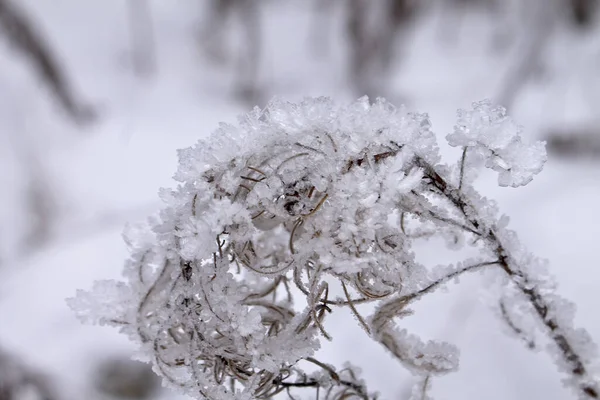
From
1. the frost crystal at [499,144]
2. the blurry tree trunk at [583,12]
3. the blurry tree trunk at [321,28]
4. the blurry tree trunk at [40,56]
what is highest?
the blurry tree trunk at [321,28]

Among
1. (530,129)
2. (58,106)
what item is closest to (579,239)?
(530,129)

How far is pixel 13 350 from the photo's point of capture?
5.76ft

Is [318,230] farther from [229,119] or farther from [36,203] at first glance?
[229,119]

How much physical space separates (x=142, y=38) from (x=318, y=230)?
5.33 metres

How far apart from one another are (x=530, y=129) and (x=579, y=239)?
158cm

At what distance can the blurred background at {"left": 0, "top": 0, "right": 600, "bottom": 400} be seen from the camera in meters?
1.64

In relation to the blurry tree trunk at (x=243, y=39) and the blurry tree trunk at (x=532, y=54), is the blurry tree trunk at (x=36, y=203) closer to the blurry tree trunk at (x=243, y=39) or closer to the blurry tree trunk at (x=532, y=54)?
the blurry tree trunk at (x=243, y=39)

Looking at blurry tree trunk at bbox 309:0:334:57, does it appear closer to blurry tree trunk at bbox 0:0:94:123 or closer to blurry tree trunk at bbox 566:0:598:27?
blurry tree trunk at bbox 566:0:598:27

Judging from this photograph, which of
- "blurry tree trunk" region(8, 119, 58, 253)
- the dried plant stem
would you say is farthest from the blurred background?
the dried plant stem

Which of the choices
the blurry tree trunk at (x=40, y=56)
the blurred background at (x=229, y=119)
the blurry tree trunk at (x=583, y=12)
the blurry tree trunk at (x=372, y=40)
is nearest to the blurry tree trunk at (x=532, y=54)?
the blurred background at (x=229, y=119)

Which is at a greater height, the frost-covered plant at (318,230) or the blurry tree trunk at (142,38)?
the blurry tree trunk at (142,38)

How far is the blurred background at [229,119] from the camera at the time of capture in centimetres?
164

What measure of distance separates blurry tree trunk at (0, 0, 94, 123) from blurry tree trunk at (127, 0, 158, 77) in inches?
37.9

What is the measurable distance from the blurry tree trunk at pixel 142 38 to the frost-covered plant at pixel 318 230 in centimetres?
452
